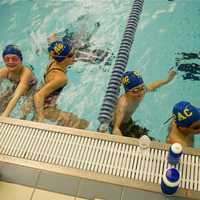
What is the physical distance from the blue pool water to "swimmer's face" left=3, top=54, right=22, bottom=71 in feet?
1.56

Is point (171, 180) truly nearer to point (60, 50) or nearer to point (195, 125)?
point (195, 125)

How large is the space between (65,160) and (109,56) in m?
2.13

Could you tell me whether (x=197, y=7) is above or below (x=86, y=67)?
above

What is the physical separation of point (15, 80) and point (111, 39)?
1438 millimetres

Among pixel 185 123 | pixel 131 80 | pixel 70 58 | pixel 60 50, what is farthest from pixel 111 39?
pixel 185 123

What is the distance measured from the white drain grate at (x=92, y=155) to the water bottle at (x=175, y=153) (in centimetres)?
5

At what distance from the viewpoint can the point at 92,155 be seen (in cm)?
265

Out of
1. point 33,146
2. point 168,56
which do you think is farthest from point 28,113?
point 168,56

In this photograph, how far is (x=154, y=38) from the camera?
4.58 m

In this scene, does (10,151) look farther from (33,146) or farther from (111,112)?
(111,112)

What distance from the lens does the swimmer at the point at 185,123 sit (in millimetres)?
2916

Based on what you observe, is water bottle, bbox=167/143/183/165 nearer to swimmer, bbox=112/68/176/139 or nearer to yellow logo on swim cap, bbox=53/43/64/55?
swimmer, bbox=112/68/176/139

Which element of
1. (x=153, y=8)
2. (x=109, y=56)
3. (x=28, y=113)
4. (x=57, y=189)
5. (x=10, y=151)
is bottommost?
(x=57, y=189)

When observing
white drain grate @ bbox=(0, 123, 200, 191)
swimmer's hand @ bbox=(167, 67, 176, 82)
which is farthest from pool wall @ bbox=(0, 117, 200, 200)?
swimmer's hand @ bbox=(167, 67, 176, 82)
